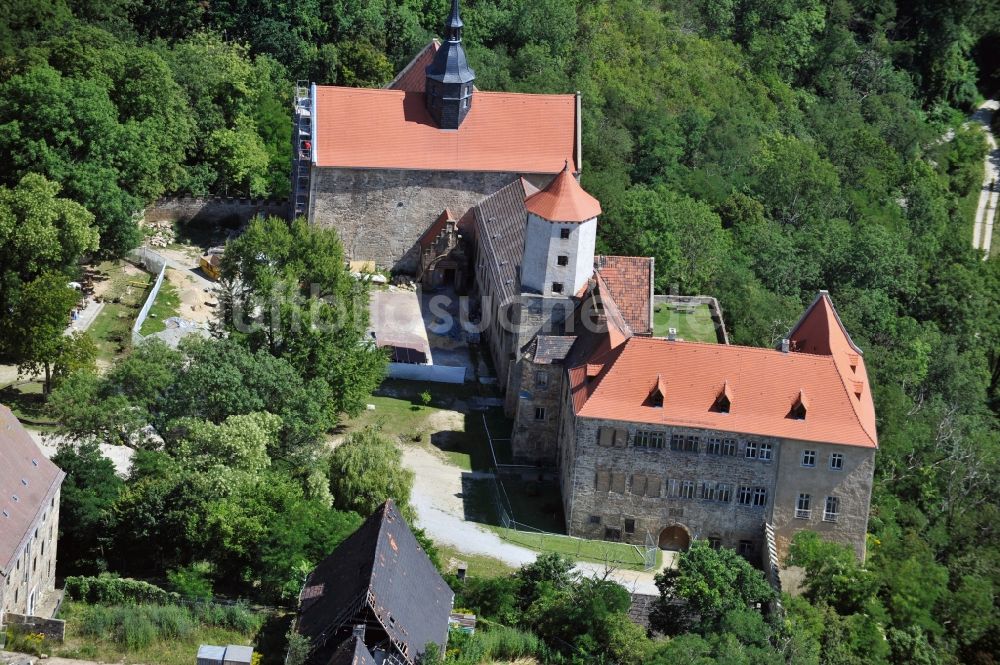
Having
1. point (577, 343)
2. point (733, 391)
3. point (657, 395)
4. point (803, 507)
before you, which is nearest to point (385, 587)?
point (657, 395)

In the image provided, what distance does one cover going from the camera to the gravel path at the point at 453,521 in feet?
245

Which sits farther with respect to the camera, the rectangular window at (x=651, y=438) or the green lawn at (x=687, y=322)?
the green lawn at (x=687, y=322)

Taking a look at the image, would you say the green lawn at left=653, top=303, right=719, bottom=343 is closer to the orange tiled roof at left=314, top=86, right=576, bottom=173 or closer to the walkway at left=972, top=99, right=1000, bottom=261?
the orange tiled roof at left=314, top=86, right=576, bottom=173

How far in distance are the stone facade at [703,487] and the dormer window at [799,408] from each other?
1.23 m

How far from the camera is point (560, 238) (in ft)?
273

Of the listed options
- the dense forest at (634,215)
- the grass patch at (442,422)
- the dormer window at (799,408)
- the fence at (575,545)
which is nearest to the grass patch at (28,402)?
the dense forest at (634,215)

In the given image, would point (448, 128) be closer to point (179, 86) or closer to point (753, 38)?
point (179, 86)

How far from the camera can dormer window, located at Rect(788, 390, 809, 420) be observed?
75.4 m

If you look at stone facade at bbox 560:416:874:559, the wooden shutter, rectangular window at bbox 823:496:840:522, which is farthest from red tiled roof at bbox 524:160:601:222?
rectangular window at bbox 823:496:840:522

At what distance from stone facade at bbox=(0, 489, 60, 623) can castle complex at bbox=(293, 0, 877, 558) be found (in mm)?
23597

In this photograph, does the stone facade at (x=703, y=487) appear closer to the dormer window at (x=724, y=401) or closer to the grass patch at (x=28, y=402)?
the dormer window at (x=724, y=401)

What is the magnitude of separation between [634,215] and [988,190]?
6594cm

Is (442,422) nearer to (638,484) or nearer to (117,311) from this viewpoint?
(638,484)

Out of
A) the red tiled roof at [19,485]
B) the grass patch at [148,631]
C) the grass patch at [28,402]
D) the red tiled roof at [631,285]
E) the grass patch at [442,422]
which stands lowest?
the grass patch at [442,422]
